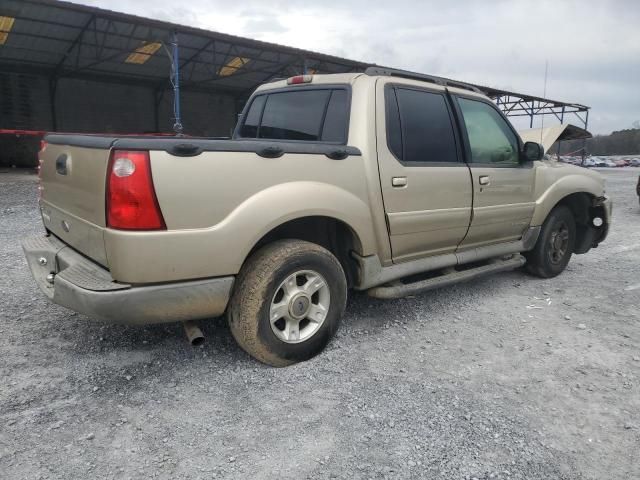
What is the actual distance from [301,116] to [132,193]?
1710mm

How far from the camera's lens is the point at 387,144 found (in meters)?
3.23

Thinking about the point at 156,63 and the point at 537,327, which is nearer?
the point at 537,327

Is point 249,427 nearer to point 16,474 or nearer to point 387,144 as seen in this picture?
point 16,474

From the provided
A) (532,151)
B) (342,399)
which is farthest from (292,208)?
(532,151)

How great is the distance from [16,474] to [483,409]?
2183mm

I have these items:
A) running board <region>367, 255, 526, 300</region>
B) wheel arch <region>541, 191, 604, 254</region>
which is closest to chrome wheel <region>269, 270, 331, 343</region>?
running board <region>367, 255, 526, 300</region>

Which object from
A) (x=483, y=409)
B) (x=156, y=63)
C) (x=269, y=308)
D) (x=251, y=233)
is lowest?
(x=483, y=409)

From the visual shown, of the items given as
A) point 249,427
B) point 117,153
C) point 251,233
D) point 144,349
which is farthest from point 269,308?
point 117,153

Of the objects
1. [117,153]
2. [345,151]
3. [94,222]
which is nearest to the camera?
[117,153]

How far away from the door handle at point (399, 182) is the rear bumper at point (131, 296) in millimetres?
1330

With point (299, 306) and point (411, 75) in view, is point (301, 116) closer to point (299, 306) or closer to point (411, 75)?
point (411, 75)

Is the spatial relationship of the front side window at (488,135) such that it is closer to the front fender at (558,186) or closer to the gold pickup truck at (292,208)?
the gold pickup truck at (292,208)

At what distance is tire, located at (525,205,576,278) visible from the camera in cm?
474

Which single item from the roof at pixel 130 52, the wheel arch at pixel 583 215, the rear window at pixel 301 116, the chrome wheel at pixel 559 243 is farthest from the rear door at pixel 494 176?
the roof at pixel 130 52
